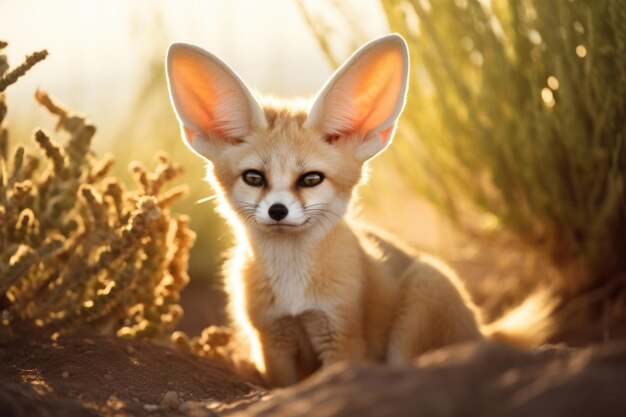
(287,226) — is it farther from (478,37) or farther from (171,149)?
(171,149)

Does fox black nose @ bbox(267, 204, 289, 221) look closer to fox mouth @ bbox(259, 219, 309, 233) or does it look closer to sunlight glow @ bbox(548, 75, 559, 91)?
fox mouth @ bbox(259, 219, 309, 233)

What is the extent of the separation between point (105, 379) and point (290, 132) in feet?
3.69

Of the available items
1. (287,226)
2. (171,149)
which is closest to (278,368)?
(287,226)

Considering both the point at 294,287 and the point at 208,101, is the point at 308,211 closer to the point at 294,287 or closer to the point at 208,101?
the point at 294,287

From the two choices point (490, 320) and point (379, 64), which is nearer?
point (379, 64)

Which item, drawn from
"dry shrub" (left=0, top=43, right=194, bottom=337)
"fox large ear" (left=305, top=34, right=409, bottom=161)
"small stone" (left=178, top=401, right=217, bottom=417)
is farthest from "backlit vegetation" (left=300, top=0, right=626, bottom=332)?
"small stone" (left=178, top=401, right=217, bottom=417)

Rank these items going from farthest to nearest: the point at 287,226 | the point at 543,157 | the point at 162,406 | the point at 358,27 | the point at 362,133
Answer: the point at 358,27 < the point at 543,157 < the point at 362,133 < the point at 287,226 < the point at 162,406

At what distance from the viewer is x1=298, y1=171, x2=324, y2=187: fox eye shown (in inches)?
115

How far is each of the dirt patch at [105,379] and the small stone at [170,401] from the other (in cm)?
2

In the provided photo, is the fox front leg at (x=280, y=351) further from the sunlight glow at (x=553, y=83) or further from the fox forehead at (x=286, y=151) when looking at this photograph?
the sunlight glow at (x=553, y=83)

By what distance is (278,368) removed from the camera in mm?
3244

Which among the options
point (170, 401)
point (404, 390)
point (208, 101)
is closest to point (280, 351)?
point (170, 401)

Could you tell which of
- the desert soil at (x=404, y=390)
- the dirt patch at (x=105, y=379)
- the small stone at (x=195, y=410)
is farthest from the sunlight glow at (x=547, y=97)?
the small stone at (x=195, y=410)

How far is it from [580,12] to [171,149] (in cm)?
330
